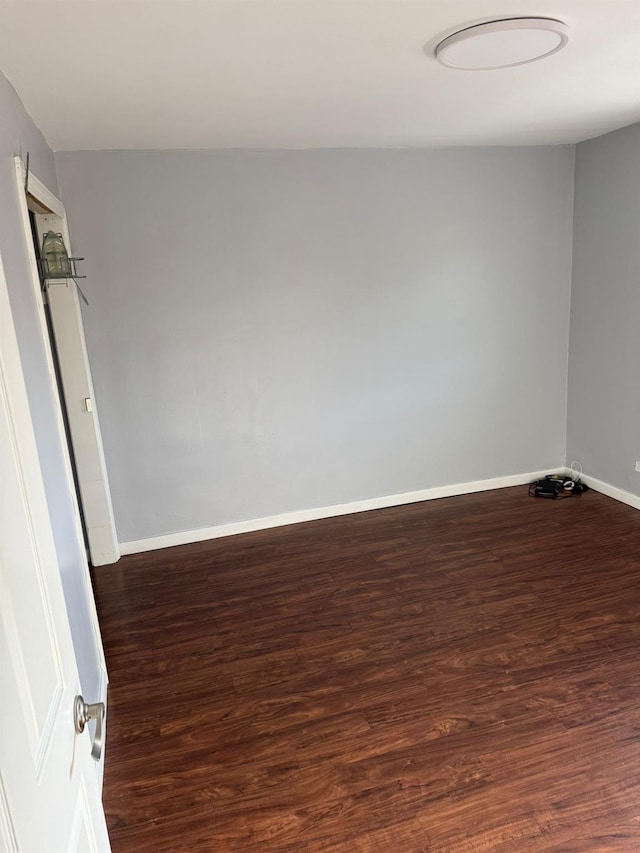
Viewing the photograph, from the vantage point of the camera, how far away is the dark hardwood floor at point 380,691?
190 cm

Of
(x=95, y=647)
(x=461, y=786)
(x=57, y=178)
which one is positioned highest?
(x=57, y=178)

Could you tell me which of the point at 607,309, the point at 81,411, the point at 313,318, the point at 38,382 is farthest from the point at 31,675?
the point at 607,309

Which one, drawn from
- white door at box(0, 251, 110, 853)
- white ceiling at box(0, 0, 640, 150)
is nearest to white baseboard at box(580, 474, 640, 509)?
white ceiling at box(0, 0, 640, 150)

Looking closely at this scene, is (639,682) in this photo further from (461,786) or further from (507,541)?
(507,541)

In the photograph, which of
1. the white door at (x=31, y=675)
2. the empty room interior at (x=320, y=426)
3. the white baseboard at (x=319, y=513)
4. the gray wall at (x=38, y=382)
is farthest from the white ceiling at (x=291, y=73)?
the white baseboard at (x=319, y=513)

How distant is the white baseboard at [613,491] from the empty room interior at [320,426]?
0.02 metres

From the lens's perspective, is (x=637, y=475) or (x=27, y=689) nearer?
Result: (x=27, y=689)

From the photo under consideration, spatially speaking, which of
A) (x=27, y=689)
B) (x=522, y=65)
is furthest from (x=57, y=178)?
(x=27, y=689)

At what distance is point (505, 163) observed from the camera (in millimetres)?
4117

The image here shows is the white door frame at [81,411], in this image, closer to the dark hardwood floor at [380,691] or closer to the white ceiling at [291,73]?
the dark hardwood floor at [380,691]

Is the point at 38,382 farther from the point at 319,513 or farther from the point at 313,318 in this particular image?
the point at 319,513

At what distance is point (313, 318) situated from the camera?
3943mm

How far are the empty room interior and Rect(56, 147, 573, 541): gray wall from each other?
2 centimetres

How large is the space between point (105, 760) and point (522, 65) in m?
3.09
